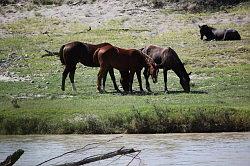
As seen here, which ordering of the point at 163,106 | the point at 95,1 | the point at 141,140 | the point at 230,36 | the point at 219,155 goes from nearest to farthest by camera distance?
the point at 219,155 → the point at 141,140 → the point at 163,106 → the point at 230,36 → the point at 95,1

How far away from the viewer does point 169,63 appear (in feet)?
82.6

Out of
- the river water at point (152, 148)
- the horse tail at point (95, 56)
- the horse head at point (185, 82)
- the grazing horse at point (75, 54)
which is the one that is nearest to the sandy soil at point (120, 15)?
the grazing horse at point (75, 54)

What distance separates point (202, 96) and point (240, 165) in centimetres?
810

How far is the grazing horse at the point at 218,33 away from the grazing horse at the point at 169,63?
1127 centimetres

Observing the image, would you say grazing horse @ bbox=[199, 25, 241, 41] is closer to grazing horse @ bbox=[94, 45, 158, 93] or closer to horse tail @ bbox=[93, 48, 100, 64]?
horse tail @ bbox=[93, 48, 100, 64]

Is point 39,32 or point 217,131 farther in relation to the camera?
point 39,32

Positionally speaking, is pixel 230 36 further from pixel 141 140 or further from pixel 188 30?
pixel 141 140

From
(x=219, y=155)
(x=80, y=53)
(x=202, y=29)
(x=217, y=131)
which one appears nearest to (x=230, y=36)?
(x=202, y=29)

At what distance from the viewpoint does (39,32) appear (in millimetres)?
39344

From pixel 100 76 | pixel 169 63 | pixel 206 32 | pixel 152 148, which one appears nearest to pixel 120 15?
pixel 206 32

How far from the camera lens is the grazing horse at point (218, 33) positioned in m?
36.7

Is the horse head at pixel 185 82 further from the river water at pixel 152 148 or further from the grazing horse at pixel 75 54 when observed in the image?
the river water at pixel 152 148

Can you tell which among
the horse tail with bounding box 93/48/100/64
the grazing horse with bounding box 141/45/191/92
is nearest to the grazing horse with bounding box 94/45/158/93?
the horse tail with bounding box 93/48/100/64

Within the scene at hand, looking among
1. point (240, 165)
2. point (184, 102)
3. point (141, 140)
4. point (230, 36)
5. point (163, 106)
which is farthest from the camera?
point (230, 36)
